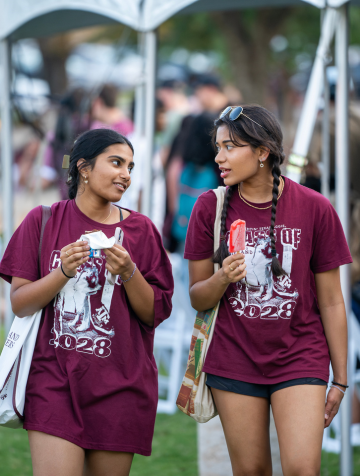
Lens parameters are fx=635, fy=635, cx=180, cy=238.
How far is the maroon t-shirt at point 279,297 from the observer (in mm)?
2830

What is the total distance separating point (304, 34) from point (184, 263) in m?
8.68

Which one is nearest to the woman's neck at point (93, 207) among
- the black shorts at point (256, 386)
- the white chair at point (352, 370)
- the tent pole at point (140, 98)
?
the black shorts at point (256, 386)

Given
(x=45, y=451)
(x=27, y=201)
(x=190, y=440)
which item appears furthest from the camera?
(x=27, y=201)

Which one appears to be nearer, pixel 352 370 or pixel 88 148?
pixel 88 148

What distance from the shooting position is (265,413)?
9.41ft

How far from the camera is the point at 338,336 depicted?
2934mm

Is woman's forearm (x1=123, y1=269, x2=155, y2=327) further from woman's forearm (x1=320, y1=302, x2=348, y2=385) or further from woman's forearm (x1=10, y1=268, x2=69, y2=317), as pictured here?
woman's forearm (x1=320, y1=302, x2=348, y2=385)

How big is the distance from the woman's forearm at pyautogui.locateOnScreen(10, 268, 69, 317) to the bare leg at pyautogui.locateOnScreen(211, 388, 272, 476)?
0.90 metres

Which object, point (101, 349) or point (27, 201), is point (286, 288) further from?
point (27, 201)

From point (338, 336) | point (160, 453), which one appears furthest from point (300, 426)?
point (160, 453)

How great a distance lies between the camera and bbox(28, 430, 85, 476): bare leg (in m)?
2.56

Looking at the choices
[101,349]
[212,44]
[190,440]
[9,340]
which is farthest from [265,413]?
[212,44]

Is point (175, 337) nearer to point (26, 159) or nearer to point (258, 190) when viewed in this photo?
point (258, 190)

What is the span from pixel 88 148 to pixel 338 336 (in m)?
1.44
